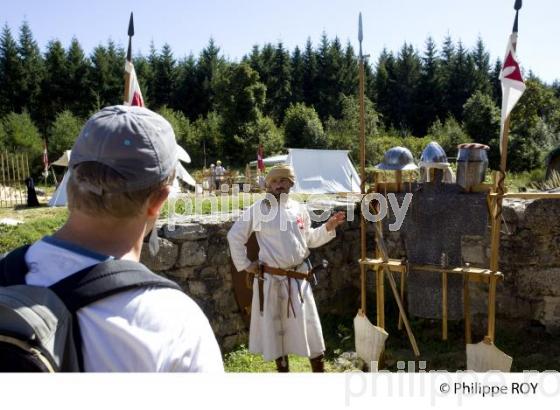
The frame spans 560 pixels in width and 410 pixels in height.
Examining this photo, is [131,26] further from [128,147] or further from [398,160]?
[128,147]

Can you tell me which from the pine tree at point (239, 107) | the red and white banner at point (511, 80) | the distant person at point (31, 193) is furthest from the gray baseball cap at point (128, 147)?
the pine tree at point (239, 107)

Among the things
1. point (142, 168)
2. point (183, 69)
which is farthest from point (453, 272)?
point (183, 69)

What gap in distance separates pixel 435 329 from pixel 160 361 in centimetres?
485

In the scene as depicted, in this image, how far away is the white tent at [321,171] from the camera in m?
13.3

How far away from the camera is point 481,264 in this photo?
5047 mm

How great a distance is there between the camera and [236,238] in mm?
3719

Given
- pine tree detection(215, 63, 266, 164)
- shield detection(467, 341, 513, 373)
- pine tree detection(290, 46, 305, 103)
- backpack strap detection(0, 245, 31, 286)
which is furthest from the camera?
pine tree detection(290, 46, 305, 103)

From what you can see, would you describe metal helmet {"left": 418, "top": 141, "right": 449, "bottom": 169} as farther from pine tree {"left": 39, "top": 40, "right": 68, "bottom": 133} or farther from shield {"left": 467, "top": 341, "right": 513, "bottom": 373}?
pine tree {"left": 39, "top": 40, "right": 68, "bottom": 133}

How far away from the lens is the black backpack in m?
0.76

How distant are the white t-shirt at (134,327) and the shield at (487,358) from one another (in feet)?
9.78

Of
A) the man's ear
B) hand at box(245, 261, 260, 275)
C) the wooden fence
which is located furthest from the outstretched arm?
the wooden fence

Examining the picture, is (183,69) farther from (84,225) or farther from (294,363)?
(84,225)

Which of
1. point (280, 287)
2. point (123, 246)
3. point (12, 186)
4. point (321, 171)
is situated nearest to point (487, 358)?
point (280, 287)

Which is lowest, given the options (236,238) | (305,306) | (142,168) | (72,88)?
(305,306)
